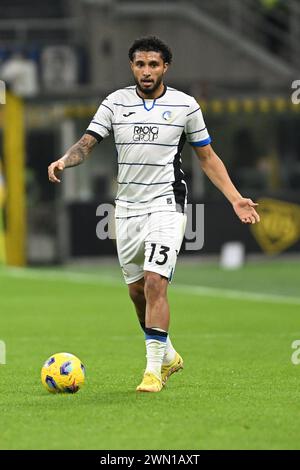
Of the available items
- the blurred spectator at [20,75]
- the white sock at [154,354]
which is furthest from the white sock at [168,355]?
the blurred spectator at [20,75]

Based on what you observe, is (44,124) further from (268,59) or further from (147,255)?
(147,255)

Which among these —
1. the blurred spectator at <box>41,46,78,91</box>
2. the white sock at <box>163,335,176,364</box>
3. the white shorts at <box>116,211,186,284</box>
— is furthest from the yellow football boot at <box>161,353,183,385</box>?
the blurred spectator at <box>41,46,78,91</box>

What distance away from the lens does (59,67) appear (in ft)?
107

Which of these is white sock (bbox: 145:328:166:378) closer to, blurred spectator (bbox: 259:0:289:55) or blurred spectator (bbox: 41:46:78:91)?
blurred spectator (bbox: 41:46:78:91)

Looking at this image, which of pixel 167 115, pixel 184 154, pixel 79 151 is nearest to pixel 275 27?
pixel 184 154

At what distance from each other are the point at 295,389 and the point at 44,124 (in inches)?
892

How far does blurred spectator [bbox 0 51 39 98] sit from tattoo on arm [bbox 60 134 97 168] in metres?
18.2

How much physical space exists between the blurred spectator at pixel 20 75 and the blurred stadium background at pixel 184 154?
0.06 m

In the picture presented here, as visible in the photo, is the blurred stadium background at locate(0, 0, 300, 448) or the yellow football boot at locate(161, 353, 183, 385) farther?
the blurred stadium background at locate(0, 0, 300, 448)

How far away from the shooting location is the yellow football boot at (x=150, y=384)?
9000 mm

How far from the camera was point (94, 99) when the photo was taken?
1139 inches

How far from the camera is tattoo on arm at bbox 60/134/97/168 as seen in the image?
9.22 metres

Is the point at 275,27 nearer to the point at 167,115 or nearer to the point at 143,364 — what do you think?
the point at 143,364

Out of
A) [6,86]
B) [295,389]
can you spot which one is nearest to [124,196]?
[295,389]
